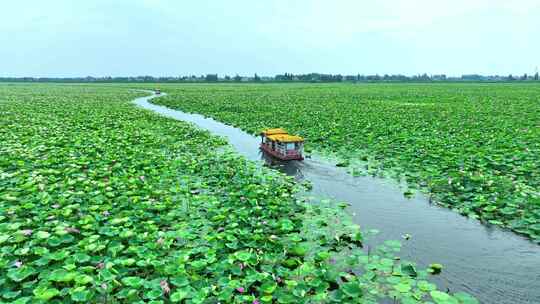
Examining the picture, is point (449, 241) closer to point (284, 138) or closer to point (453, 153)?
point (453, 153)

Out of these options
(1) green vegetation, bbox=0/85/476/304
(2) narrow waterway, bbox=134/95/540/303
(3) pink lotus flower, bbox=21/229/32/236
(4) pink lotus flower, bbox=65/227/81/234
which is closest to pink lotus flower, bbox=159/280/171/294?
(1) green vegetation, bbox=0/85/476/304

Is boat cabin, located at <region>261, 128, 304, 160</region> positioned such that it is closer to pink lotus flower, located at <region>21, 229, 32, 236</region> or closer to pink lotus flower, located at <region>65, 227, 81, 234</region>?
pink lotus flower, located at <region>65, 227, 81, 234</region>

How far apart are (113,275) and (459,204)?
679 cm

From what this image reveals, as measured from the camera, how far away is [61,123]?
54.9 feet

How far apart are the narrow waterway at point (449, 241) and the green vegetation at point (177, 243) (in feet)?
→ 2.07

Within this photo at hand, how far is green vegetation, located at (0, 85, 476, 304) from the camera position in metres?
3.87

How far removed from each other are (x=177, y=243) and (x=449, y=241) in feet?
15.2

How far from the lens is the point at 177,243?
17.0 feet

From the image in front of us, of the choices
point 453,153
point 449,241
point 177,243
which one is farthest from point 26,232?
point 453,153

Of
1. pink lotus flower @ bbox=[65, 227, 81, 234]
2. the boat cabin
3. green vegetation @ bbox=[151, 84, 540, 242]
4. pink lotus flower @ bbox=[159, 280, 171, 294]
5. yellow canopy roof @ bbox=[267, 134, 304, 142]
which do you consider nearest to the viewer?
pink lotus flower @ bbox=[159, 280, 171, 294]

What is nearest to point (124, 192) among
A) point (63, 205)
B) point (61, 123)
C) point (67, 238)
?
point (63, 205)

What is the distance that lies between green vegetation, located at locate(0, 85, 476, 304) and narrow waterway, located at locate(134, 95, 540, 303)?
0.63 meters

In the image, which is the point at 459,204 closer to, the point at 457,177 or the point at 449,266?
the point at 457,177

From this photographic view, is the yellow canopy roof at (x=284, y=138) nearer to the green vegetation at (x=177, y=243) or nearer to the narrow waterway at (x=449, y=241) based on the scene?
the narrow waterway at (x=449, y=241)
